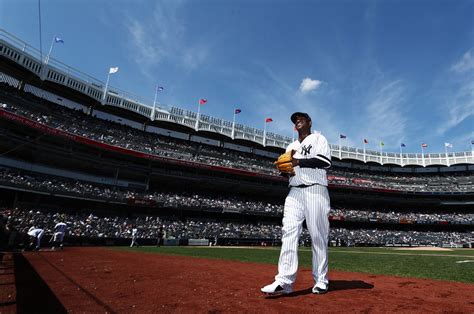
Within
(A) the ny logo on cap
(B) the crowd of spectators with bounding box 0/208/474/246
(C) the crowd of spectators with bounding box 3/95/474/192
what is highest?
(C) the crowd of spectators with bounding box 3/95/474/192

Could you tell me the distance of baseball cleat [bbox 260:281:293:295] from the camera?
12.9 ft

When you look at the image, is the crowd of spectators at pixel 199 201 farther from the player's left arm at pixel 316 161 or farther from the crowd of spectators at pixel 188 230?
the player's left arm at pixel 316 161

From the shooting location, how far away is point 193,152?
4378cm

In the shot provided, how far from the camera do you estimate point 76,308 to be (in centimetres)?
335

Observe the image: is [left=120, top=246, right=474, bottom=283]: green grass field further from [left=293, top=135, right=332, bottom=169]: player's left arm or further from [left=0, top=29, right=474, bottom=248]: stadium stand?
[left=0, top=29, right=474, bottom=248]: stadium stand

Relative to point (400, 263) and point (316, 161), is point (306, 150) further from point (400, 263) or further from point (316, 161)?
point (400, 263)

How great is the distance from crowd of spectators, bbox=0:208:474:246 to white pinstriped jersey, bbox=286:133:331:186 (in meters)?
23.8

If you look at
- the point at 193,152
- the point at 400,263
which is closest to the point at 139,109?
the point at 193,152

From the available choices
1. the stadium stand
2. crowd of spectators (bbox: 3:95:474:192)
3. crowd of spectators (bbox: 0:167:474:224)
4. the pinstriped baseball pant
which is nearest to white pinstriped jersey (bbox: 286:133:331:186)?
the pinstriped baseball pant

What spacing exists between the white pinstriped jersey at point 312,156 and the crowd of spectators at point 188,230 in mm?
23785

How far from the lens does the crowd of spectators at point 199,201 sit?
27.8 m

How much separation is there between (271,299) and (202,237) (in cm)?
3177

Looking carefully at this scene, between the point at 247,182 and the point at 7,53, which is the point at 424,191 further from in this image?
the point at 7,53

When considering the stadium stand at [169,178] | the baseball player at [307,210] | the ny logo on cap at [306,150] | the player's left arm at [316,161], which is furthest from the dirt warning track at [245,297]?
the stadium stand at [169,178]
